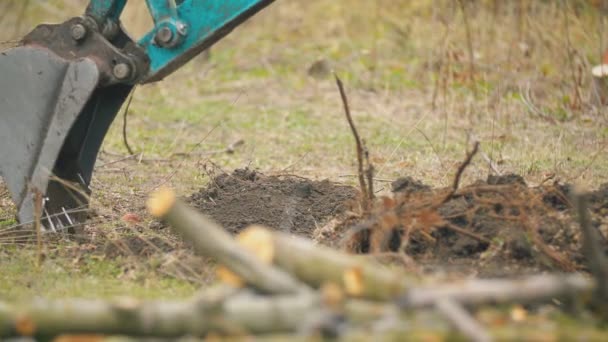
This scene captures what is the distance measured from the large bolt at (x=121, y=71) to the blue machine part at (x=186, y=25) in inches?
4.3

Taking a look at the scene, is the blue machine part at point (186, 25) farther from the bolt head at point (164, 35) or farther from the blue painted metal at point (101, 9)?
the blue painted metal at point (101, 9)

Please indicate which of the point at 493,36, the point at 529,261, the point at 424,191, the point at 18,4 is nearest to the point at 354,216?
the point at 424,191

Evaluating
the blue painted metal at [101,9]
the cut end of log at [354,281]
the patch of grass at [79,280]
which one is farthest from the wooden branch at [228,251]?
the blue painted metal at [101,9]

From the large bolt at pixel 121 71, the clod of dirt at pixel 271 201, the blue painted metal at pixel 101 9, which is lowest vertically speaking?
the clod of dirt at pixel 271 201

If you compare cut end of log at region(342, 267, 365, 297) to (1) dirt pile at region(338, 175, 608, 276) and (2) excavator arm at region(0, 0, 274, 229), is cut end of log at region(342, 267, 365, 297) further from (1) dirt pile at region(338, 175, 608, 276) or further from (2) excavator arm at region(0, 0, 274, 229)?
(2) excavator arm at region(0, 0, 274, 229)

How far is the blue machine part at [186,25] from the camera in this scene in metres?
4.35

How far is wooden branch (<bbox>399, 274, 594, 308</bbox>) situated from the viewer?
2559 millimetres

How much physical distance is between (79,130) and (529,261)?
2265mm

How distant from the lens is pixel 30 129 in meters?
4.39

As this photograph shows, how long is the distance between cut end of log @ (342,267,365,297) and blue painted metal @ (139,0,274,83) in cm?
195

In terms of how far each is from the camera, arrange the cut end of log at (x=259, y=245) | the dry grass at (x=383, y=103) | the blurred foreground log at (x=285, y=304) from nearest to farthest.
Result: the blurred foreground log at (x=285, y=304) < the cut end of log at (x=259, y=245) < the dry grass at (x=383, y=103)

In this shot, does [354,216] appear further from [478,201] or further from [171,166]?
[171,166]

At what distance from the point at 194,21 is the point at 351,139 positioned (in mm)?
3133

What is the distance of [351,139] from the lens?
290 inches
